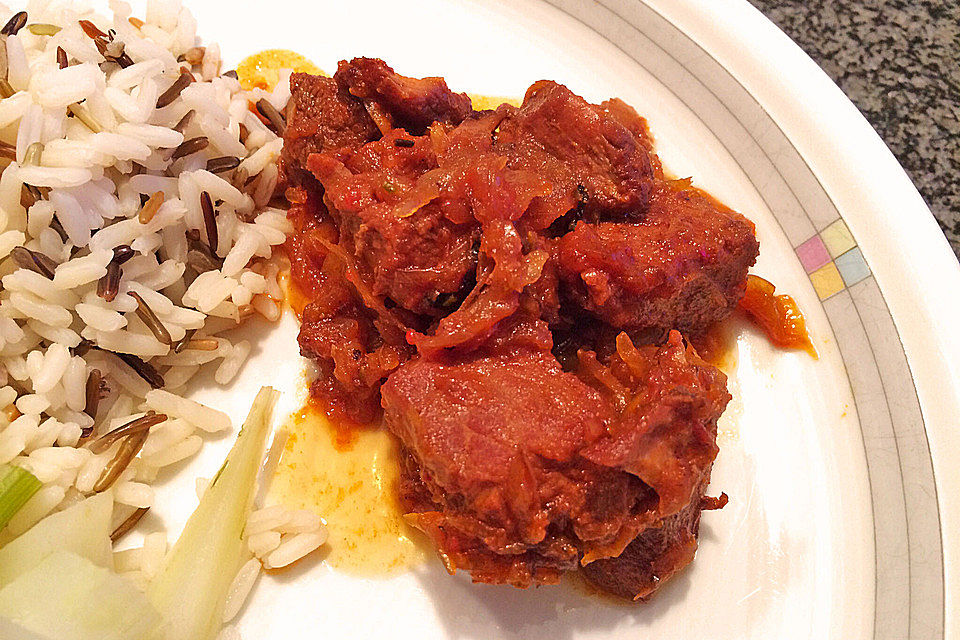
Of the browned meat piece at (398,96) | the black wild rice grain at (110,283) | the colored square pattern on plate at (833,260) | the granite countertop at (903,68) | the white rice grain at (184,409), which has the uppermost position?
the granite countertop at (903,68)

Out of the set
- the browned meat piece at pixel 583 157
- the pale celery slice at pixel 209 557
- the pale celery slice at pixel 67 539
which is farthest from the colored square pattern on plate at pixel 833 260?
the pale celery slice at pixel 67 539

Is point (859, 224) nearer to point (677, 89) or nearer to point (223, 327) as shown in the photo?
point (677, 89)

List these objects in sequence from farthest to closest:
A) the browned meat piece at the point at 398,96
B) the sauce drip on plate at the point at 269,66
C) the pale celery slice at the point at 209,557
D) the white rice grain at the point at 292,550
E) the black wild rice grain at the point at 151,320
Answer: the sauce drip on plate at the point at 269,66 → the browned meat piece at the point at 398,96 → the black wild rice grain at the point at 151,320 → the white rice grain at the point at 292,550 → the pale celery slice at the point at 209,557

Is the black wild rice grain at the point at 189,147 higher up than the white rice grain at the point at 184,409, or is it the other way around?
the black wild rice grain at the point at 189,147

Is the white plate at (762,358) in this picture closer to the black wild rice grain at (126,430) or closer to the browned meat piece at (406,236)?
the black wild rice grain at (126,430)

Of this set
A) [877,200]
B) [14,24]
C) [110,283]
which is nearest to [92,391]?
[110,283]

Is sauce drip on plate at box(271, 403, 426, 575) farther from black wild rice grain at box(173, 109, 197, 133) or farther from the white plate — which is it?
black wild rice grain at box(173, 109, 197, 133)

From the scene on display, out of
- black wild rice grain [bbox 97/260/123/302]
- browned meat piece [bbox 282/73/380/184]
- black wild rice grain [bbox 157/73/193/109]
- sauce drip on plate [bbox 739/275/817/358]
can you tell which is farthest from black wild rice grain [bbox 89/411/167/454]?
sauce drip on plate [bbox 739/275/817/358]
